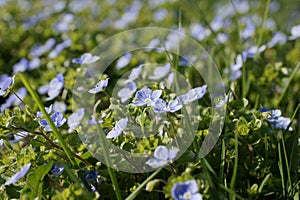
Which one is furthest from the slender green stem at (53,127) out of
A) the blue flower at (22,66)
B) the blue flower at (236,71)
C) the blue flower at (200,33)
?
the blue flower at (200,33)

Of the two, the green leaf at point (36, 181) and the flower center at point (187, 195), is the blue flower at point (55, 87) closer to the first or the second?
the green leaf at point (36, 181)

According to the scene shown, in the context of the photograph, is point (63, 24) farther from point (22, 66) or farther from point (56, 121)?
point (56, 121)

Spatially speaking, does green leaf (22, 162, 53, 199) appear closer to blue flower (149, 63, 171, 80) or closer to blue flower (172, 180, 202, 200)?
blue flower (172, 180, 202, 200)

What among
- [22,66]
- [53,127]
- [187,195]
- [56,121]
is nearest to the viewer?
[187,195]

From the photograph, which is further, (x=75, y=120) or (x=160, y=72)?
(x=160, y=72)

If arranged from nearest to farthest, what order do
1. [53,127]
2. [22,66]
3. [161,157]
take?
[161,157] → [53,127] → [22,66]

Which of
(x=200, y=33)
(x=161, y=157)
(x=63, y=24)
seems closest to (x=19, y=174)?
(x=161, y=157)
